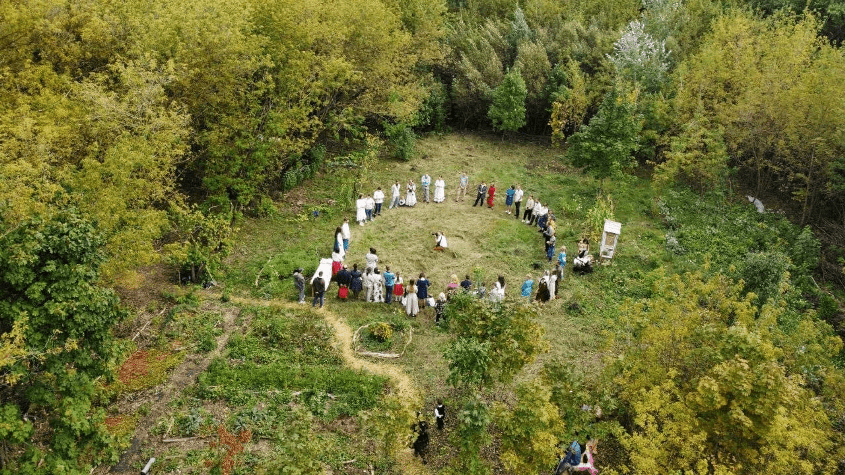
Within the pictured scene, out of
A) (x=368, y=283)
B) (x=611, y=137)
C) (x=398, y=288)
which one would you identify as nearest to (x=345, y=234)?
(x=368, y=283)

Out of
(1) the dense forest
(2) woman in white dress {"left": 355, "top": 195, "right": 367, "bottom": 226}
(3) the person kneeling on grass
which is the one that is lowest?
(3) the person kneeling on grass

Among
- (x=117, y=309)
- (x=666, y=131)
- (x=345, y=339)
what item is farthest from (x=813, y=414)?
(x=666, y=131)

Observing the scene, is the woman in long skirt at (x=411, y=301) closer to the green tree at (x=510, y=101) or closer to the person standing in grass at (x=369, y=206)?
the person standing in grass at (x=369, y=206)

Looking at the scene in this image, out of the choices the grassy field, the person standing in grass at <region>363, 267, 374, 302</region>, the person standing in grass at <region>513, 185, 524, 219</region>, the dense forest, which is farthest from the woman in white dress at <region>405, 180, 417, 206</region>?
the person standing in grass at <region>363, 267, 374, 302</region>

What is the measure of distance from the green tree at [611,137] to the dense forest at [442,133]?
10 cm

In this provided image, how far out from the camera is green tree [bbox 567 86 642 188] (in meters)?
26.5

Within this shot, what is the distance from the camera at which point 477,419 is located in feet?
38.9

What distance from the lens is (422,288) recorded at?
1939cm

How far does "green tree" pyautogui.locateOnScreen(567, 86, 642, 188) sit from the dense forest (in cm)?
10

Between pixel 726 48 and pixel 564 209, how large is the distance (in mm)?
13078

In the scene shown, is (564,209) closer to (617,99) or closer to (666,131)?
(617,99)

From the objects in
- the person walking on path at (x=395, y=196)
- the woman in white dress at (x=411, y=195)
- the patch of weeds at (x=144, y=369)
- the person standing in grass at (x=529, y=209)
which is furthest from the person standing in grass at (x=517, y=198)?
the patch of weeds at (x=144, y=369)

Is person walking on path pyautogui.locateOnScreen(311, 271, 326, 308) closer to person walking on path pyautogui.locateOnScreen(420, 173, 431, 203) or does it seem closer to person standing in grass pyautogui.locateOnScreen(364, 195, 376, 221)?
person standing in grass pyautogui.locateOnScreen(364, 195, 376, 221)

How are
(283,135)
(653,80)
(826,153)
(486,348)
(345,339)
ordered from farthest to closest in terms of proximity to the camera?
(653,80) < (826,153) < (283,135) < (345,339) < (486,348)
